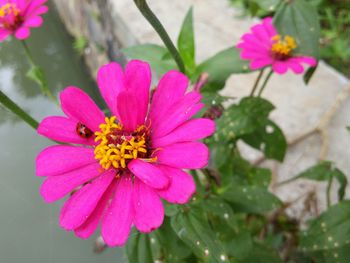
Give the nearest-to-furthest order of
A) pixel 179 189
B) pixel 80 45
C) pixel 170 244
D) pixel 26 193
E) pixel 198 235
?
pixel 179 189 < pixel 198 235 < pixel 170 244 < pixel 26 193 < pixel 80 45

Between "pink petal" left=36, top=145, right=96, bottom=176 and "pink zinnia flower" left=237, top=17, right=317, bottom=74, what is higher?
"pink petal" left=36, top=145, right=96, bottom=176

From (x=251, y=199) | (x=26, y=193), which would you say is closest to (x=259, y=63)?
(x=251, y=199)

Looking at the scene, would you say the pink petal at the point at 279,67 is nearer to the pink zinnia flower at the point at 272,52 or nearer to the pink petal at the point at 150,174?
the pink zinnia flower at the point at 272,52

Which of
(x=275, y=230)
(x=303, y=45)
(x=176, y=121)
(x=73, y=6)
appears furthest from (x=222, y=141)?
(x=73, y=6)

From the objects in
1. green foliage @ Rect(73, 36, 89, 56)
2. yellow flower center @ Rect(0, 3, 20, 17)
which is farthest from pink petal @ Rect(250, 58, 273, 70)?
green foliage @ Rect(73, 36, 89, 56)

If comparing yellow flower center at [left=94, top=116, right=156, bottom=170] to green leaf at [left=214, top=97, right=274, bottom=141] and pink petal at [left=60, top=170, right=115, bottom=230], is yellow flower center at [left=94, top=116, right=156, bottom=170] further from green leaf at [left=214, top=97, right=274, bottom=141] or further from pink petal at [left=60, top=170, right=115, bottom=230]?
green leaf at [left=214, top=97, right=274, bottom=141]

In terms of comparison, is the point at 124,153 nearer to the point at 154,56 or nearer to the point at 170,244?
the point at 170,244

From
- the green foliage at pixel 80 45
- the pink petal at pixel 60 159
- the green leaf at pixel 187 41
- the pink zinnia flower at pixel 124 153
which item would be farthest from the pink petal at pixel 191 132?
the green foliage at pixel 80 45
